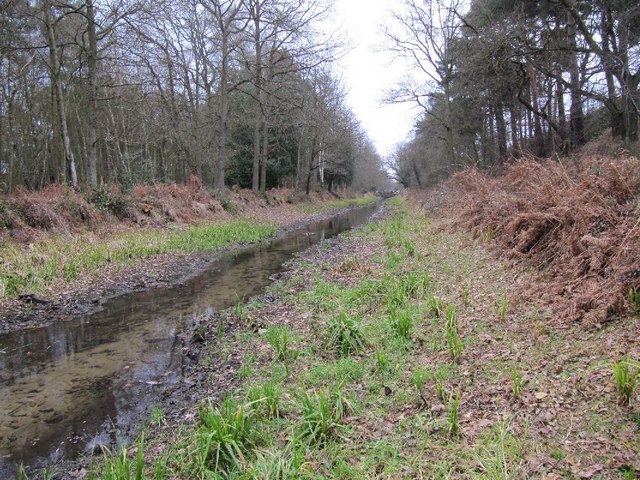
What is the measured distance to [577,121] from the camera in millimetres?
20016

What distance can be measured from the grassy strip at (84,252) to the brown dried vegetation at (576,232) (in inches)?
384

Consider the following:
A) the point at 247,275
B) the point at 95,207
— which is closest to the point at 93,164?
the point at 95,207

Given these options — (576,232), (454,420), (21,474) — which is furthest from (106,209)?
(454,420)

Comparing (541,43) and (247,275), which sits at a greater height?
(541,43)

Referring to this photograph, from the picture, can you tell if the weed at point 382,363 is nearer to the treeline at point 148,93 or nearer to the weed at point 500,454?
the weed at point 500,454

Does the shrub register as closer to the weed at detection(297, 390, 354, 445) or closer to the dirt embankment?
the dirt embankment

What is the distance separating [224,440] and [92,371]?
3.19 m

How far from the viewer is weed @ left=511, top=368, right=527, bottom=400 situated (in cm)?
394

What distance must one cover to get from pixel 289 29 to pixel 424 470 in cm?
2231

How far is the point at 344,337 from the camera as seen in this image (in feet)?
19.2

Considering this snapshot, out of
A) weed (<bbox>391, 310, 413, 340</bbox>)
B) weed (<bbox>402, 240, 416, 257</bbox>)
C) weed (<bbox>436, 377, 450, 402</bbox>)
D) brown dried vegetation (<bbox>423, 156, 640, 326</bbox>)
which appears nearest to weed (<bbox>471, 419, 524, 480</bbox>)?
weed (<bbox>436, 377, 450, 402</bbox>)

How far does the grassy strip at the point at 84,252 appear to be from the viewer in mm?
9289

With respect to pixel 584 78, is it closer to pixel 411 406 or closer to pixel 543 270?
pixel 543 270

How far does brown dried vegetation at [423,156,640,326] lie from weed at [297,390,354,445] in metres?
3.05
